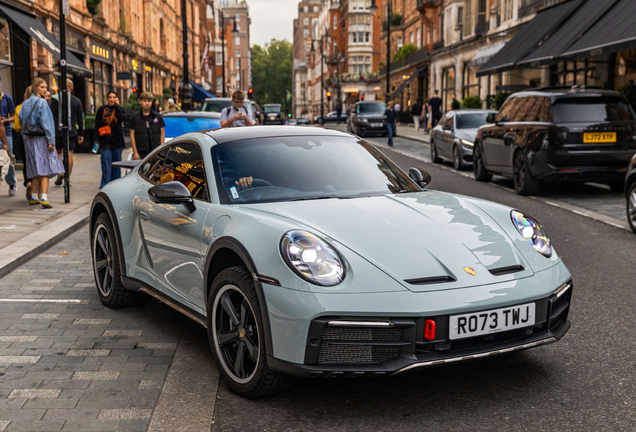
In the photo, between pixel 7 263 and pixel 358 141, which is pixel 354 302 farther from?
pixel 7 263

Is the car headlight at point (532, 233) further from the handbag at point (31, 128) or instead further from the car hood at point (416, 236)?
the handbag at point (31, 128)

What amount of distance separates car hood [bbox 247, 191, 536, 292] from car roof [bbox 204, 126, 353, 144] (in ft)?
2.57

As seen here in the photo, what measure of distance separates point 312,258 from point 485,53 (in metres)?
34.9

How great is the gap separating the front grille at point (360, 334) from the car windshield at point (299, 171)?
1.17 m

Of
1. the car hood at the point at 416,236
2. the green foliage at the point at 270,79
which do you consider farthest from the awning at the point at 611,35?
the green foliage at the point at 270,79

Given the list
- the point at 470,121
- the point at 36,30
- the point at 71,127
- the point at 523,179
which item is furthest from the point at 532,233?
the point at 36,30

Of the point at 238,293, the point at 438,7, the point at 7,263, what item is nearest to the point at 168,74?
the point at 438,7

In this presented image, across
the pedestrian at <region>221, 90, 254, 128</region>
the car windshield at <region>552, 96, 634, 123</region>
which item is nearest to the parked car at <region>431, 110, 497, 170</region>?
the car windshield at <region>552, 96, 634, 123</region>

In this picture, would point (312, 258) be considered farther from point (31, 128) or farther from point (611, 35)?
point (611, 35)

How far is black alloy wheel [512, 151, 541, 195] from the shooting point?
12734mm

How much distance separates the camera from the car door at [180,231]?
4258mm

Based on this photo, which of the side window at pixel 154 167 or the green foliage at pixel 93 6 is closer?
the side window at pixel 154 167

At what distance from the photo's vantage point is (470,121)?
1892 centimetres

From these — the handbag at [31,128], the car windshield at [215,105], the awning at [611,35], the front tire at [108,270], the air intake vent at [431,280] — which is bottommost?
the front tire at [108,270]
